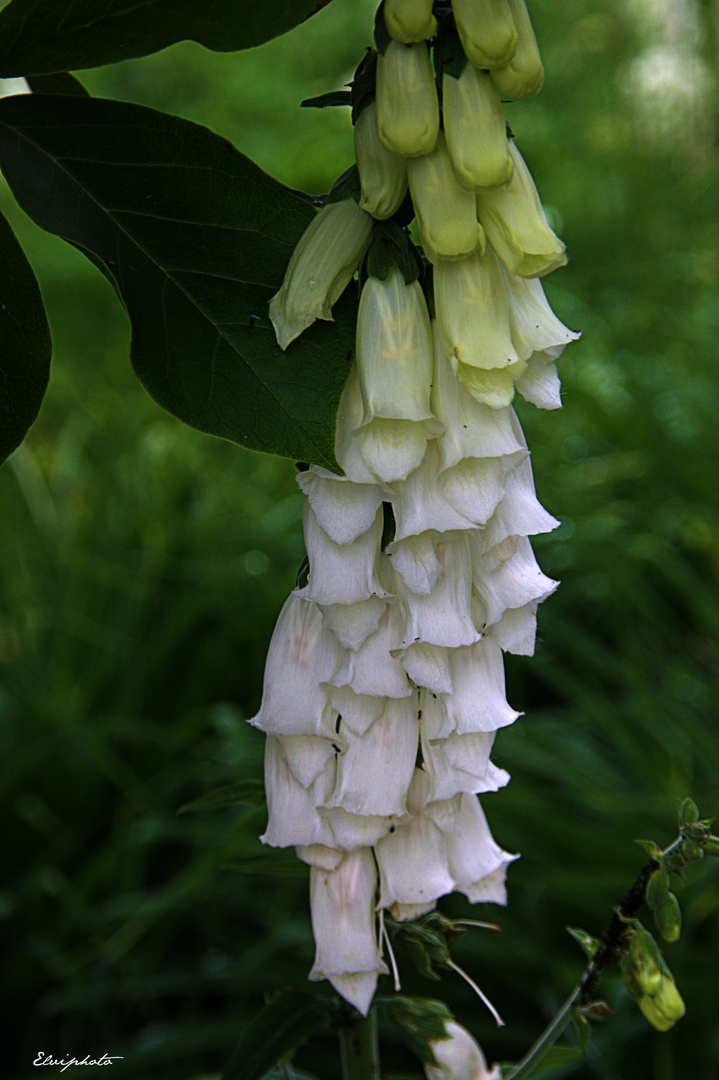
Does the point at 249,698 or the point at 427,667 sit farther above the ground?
the point at 427,667

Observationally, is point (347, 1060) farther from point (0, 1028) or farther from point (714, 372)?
point (714, 372)

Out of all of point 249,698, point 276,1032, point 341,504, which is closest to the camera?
point 341,504

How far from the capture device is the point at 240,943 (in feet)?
5.19

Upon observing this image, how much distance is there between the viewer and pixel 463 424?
51 cm

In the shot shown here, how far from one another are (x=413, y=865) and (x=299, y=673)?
152mm

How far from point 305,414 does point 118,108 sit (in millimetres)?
184

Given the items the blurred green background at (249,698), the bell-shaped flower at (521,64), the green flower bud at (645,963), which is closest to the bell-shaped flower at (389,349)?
the bell-shaped flower at (521,64)

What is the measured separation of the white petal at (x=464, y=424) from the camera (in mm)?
503

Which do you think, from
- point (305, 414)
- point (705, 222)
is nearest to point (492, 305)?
point (305, 414)

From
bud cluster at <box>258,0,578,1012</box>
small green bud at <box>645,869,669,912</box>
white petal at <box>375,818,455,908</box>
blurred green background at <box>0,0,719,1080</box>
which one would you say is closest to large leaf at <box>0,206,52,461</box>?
bud cluster at <box>258,0,578,1012</box>

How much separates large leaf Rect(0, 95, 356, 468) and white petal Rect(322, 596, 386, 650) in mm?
113

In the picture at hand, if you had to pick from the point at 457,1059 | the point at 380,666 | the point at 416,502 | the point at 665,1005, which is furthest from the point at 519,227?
the point at 457,1059

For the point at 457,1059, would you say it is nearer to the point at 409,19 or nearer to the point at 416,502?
the point at 416,502

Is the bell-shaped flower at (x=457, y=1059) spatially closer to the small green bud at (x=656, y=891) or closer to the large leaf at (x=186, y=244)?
the small green bud at (x=656, y=891)
